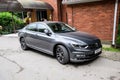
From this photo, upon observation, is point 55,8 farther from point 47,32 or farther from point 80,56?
point 80,56

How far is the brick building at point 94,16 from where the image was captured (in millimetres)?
9328

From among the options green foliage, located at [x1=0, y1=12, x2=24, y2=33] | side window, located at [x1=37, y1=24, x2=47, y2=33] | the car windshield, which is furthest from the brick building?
green foliage, located at [x1=0, y1=12, x2=24, y2=33]

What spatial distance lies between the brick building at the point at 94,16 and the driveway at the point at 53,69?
3.05 metres

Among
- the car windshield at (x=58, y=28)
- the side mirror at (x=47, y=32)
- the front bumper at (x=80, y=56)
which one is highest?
the car windshield at (x=58, y=28)

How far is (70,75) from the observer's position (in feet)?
17.2

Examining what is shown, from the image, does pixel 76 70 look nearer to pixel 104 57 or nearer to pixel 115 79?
pixel 115 79

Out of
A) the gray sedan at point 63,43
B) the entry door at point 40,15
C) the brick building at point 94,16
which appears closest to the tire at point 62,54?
the gray sedan at point 63,43

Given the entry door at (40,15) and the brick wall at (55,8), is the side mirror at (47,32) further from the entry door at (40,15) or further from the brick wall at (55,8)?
the entry door at (40,15)

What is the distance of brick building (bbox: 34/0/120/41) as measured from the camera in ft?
30.6

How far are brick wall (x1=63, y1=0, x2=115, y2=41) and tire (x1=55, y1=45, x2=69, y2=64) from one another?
168 inches

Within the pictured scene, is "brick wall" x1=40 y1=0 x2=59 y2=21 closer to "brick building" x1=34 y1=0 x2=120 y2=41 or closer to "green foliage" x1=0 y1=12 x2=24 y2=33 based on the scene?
"brick building" x1=34 y1=0 x2=120 y2=41

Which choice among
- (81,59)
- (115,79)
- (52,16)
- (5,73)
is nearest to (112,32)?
(81,59)

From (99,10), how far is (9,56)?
5778mm

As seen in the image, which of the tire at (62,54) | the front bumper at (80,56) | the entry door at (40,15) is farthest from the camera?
the entry door at (40,15)
